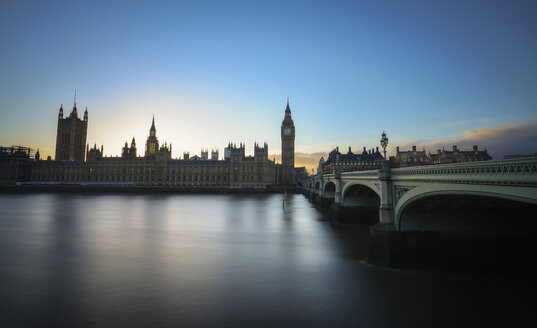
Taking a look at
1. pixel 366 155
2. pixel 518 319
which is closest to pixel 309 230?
pixel 518 319

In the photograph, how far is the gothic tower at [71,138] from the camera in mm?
157875

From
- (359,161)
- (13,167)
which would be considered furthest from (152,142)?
(359,161)

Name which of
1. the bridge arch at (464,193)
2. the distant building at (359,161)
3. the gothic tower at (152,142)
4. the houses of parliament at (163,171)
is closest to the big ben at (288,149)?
the houses of parliament at (163,171)

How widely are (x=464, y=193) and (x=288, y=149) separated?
139306 millimetres

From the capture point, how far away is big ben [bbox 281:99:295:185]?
14550 cm

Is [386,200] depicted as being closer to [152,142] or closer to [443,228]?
[443,228]

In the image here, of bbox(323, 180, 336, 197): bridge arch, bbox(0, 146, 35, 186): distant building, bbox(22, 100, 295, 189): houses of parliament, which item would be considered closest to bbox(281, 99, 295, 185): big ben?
bbox(22, 100, 295, 189): houses of parliament

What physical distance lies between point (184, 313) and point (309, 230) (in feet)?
63.7

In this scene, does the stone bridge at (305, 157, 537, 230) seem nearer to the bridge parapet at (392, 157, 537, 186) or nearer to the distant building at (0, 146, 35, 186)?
the bridge parapet at (392, 157, 537, 186)

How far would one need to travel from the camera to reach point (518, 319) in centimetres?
1030

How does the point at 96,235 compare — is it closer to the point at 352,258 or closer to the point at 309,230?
the point at 309,230

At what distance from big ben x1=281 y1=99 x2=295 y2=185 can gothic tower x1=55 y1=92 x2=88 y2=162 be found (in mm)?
110215

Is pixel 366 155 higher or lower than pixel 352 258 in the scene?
higher

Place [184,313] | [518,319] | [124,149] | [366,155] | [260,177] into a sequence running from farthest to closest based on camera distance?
[124,149] → [260,177] → [366,155] → [184,313] → [518,319]
